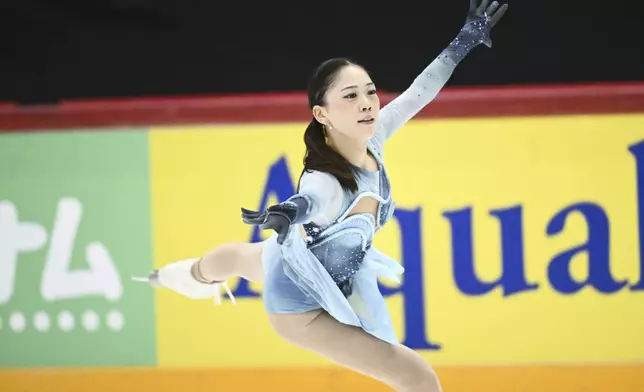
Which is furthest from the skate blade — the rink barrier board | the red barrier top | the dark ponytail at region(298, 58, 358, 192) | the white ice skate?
the dark ponytail at region(298, 58, 358, 192)

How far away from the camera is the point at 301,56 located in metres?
3.96

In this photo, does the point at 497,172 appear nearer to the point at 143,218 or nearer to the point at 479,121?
the point at 479,121

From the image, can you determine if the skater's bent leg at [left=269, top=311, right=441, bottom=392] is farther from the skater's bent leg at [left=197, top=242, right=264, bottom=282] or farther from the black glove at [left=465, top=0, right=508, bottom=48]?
the black glove at [left=465, top=0, right=508, bottom=48]

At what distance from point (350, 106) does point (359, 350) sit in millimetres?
628

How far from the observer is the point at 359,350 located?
2715mm

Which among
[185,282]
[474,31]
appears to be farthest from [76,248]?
[474,31]

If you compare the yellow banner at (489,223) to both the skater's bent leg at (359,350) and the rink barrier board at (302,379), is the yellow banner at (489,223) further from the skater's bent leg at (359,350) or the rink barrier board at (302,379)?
the skater's bent leg at (359,350)

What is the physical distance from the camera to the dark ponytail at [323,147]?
8.61 ft

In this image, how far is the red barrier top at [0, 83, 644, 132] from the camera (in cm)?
351

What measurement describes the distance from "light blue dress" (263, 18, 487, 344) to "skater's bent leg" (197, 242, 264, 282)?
14cm

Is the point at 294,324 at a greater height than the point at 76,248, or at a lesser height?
lesser

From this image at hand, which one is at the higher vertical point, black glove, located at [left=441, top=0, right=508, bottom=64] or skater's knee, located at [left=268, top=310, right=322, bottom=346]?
black glove, located at [left=441, top=0, right=508, bottom=64]

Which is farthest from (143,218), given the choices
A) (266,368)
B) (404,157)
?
(404,157)

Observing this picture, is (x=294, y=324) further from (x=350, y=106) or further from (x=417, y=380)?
(x=350, y=106)
